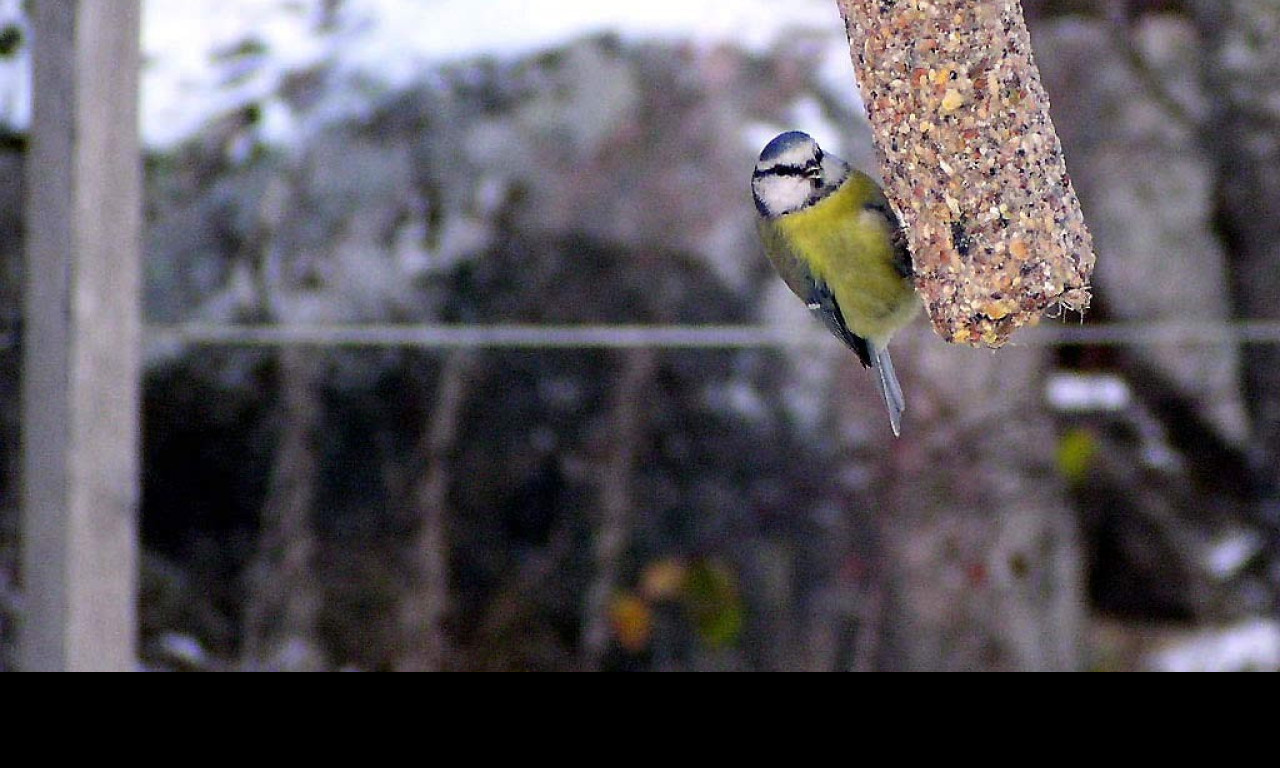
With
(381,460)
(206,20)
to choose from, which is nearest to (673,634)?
(381,460)

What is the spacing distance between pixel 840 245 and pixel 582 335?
1.66m

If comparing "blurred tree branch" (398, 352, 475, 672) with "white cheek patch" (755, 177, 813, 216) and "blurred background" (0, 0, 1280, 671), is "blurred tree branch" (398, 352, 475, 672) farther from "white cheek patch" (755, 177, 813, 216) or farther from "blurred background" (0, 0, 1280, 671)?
"white cheek patch" (755, 177, 813, 216)

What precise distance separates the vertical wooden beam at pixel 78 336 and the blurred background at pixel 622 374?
163 cm

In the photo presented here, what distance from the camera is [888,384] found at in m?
1.89

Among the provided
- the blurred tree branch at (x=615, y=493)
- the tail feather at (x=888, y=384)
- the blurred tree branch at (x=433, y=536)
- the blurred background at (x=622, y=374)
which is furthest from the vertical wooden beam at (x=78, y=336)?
the blurred tree branch at (x=615, y=493)

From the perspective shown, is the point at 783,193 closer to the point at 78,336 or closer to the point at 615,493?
the point at 78,336

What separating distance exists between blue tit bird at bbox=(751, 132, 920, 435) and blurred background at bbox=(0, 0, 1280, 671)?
6.31ft

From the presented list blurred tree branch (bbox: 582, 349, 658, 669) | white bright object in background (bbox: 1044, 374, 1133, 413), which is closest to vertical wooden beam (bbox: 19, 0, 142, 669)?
blurred tree branch (bbox: 582, 349, 658, 669)

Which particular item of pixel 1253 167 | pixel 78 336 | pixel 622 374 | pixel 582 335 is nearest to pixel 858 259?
pixel 78 336

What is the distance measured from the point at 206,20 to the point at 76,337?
2.25m

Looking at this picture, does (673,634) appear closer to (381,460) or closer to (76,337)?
(381,460)

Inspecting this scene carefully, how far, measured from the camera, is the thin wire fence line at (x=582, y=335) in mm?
3096

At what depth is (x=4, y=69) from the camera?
3.50 meters
